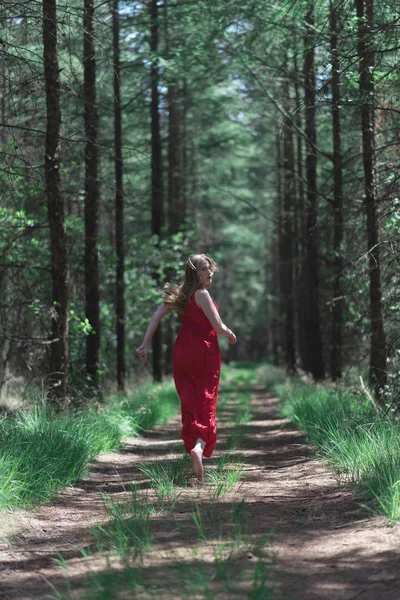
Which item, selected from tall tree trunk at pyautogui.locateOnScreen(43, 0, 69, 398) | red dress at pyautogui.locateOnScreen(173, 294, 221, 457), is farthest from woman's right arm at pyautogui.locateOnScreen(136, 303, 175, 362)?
tall tree trunk at pyautogui.locateOnScreen(43, 0, 69, 398)

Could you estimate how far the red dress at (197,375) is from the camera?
7.31 metres

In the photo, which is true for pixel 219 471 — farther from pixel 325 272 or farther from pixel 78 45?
pixel 325 272

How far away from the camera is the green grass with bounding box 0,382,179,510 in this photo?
20.2ft

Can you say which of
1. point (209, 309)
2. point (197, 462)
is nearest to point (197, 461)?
point (197, 462)

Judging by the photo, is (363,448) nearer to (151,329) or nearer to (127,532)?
(151,329)

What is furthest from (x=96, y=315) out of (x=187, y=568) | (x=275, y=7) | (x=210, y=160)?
(x=210, y=160)

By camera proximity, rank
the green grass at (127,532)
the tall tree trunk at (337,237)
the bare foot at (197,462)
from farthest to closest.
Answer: the tall tree trunk at (337,237)
the bare foot at (197,462)
the green grass at (127,532)

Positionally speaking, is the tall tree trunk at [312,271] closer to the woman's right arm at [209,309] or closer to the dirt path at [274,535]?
the woman's right arm at [209,309]

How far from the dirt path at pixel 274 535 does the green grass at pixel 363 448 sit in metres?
0.16

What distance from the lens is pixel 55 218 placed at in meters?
10.7

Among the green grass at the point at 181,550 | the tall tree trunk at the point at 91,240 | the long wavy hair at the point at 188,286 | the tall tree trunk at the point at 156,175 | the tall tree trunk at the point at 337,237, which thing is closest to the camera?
the green grass at the point at 181,550

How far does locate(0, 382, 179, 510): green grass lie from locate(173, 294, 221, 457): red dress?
1.23 m

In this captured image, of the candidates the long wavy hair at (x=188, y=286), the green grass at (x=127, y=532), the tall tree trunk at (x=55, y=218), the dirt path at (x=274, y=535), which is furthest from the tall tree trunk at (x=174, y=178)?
the green grass at (x=127, y=532)

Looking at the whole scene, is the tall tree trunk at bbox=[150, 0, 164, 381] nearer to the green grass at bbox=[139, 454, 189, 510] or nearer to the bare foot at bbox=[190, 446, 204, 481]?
the green grass at bbox=[139, 454, 189, 510]
